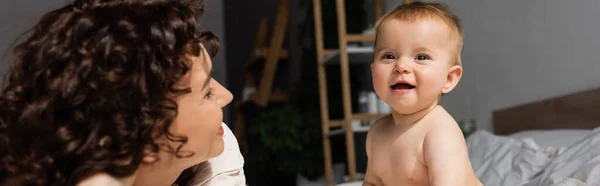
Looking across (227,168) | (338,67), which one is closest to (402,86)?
(227,168)

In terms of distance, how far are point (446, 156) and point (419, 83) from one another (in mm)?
133

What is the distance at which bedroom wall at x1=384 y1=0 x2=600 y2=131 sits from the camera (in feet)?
6.74

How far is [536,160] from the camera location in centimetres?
177

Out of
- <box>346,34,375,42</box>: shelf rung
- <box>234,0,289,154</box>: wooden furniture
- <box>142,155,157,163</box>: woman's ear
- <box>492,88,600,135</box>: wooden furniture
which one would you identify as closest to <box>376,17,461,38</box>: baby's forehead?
<box>142,155,157,163</box>: woman's ear

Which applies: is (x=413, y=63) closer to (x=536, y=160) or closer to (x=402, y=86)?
(x=402, y=86)

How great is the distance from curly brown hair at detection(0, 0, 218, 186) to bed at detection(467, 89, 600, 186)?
1.04 metres

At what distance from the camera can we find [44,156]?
625 millimetres

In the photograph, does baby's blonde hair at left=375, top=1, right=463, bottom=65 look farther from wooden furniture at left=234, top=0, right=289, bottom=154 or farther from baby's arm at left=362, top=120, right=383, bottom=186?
wooden furniture at left=234, top=0, right=289, bottom=154

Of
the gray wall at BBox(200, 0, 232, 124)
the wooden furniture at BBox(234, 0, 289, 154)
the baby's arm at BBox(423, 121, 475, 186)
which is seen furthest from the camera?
the gray wall at BBox(200, 0, 232, 124)

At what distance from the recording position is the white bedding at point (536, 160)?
1.48 metres

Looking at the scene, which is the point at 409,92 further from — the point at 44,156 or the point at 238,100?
the point at 238,100

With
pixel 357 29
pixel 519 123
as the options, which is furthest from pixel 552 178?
pixel 357 29

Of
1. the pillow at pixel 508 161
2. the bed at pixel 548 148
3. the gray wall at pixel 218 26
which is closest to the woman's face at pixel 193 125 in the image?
the bed at pixel 548 148

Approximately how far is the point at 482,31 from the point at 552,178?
1.36 meters
